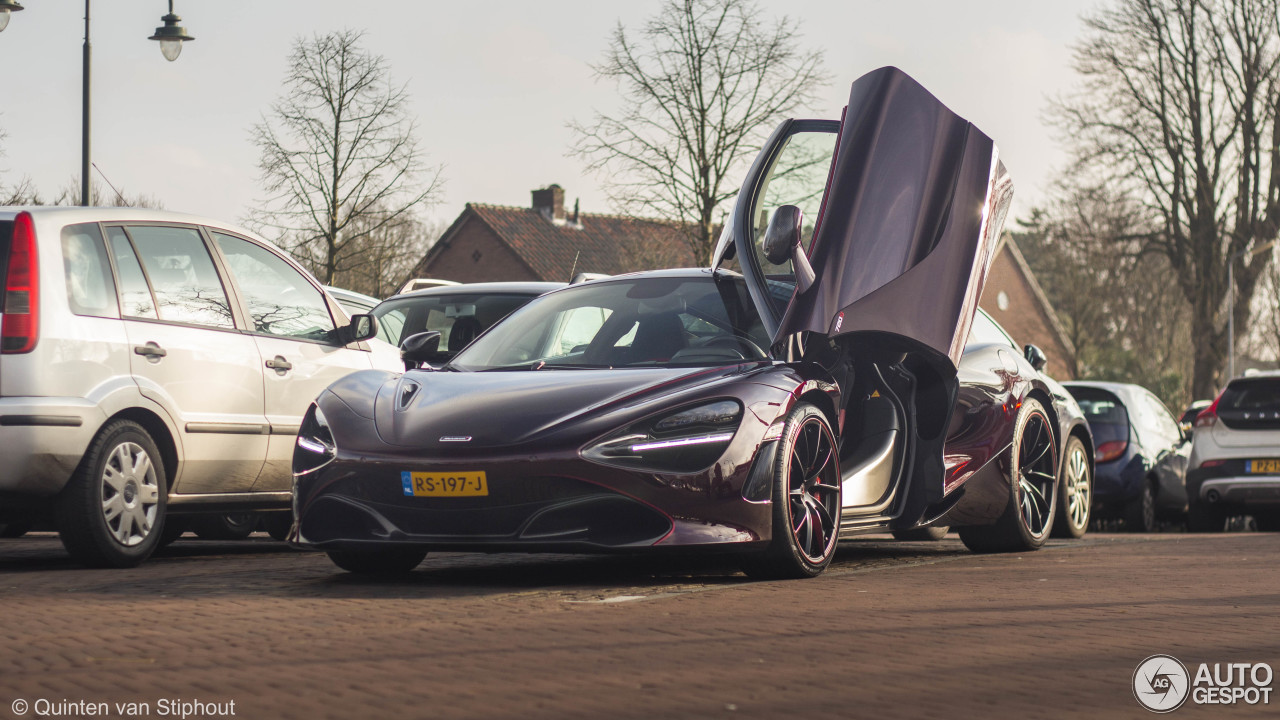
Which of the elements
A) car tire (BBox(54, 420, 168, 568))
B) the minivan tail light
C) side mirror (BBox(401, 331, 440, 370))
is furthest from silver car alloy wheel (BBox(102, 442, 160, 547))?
side mirror (BBox(401, 331, 440, 370))

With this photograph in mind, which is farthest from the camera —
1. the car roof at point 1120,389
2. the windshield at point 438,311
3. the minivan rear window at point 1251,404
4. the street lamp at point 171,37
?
Result: the street lamp at point 171,37

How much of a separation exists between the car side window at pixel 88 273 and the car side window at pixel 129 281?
6 centimetres

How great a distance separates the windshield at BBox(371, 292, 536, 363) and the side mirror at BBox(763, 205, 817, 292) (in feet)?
15.4

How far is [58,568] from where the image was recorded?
7.50 m

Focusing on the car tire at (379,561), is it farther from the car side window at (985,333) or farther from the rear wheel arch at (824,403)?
the car side window at (985,333)

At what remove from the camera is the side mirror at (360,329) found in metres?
8.76

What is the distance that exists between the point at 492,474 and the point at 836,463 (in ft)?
5.57

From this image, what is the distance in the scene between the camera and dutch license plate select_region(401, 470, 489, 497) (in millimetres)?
6195

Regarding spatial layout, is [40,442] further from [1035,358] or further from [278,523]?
[1035,358]

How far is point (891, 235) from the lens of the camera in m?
7.23

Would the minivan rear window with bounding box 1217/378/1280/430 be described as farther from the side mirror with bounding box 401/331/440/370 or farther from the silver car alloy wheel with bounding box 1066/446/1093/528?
the side mirror with bounding box 401/331/440/370

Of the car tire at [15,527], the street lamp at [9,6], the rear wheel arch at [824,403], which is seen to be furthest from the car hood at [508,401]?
the street lamp at [9,6]

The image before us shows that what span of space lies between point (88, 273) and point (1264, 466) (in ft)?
35.4

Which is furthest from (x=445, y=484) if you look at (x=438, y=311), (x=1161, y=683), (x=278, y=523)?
(x=438, y=311)
